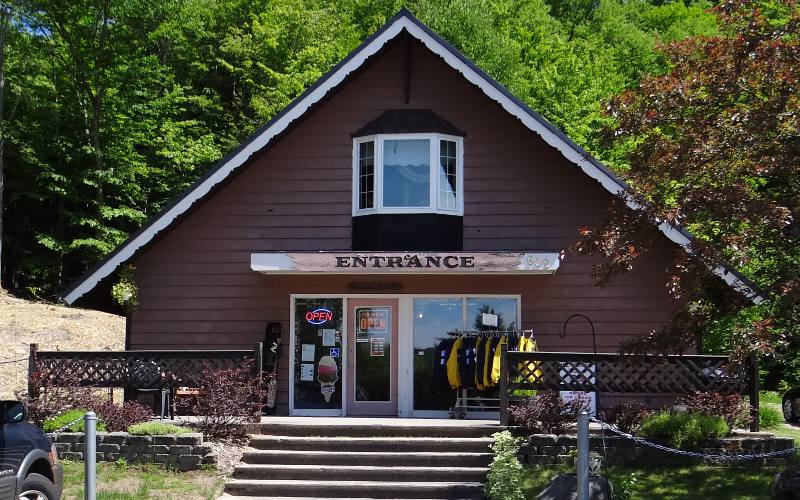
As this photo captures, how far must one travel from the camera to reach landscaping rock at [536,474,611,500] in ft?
34.8

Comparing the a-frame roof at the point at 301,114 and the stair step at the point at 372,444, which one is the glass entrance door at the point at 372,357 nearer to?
the stair step at the point at 372,444

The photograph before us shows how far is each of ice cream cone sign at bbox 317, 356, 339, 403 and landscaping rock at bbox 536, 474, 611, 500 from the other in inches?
271

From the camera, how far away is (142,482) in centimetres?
1277

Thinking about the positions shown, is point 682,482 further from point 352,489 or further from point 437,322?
point 437,322

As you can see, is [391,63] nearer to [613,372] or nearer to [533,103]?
[613,372]

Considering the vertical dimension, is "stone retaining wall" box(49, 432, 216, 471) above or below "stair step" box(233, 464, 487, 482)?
above

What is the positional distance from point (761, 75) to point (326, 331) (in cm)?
970

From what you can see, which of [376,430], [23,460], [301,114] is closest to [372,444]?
[376,430]

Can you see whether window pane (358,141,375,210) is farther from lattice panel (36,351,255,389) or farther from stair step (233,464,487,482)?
stair step (233,464,487,482)

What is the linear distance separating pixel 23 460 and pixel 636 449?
27.5ft

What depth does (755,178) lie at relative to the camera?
11.2 metres

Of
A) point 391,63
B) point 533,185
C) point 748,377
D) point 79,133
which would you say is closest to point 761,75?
point 748,377

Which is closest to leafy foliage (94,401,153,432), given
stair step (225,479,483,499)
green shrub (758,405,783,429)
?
stair step (225,479,483,499)

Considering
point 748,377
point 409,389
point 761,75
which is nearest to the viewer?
point 761,75
